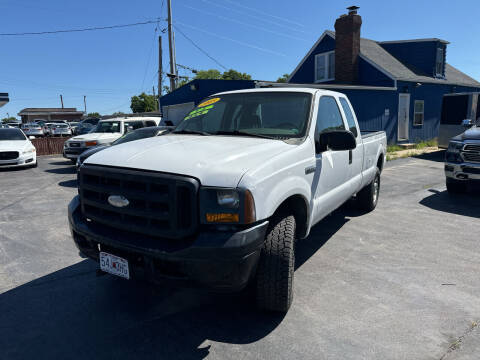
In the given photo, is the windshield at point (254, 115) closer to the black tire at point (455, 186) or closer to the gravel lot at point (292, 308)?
the gravel lot at point (292, 308)

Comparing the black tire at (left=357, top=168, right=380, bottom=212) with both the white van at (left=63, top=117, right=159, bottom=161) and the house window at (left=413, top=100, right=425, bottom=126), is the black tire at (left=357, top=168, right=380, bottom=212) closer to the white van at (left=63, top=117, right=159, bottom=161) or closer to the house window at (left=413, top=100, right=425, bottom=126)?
the white van at (left=63, top=117, right=159, bottom=161)

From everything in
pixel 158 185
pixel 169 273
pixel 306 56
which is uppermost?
pixel 306 56

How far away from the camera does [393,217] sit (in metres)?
6.02

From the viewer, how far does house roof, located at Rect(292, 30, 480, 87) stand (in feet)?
57.6

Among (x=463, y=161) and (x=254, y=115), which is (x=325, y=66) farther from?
(x=254, y=115)

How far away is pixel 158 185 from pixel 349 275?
93.6 inches

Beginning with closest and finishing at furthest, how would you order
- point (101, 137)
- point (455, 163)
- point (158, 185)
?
point (158, 185), point (455, 163), point (101, 137)

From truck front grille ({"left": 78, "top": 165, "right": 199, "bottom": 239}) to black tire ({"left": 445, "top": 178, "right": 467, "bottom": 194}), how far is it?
678 cm

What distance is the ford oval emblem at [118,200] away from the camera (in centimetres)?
274

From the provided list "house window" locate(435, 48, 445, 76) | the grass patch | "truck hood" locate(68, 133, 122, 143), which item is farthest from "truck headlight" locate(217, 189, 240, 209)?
"house window" locate(435, 48, 445, 76)

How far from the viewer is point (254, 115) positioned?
13.1 ft

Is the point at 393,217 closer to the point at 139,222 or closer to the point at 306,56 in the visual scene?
the point at 139,222

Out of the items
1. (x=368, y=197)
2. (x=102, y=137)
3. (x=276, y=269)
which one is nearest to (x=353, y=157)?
(x=368, y=197)

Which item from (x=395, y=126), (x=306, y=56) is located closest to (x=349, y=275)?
(x=395, y=126)
